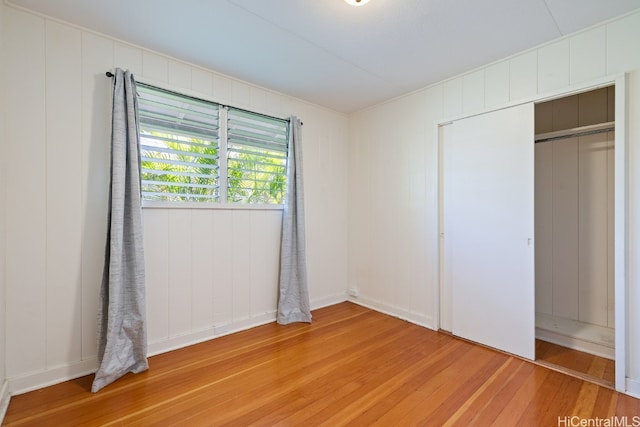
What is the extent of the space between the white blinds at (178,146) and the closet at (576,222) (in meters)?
3.09

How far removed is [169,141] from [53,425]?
195cm

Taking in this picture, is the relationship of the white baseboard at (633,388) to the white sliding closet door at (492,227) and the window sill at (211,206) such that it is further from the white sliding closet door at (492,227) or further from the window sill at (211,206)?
the window sill at (211,206)

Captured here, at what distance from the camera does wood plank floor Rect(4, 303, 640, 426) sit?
1.70 meters

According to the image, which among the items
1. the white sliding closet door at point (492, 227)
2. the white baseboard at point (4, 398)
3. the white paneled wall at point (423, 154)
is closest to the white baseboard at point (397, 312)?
the white paneled wall at point (423, 154)

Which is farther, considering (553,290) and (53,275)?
(553,290)

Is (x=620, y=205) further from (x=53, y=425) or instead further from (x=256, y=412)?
(x=53, y=425)

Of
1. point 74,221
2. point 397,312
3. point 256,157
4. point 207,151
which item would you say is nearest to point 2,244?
point 74,221

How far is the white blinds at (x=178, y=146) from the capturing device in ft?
7.82

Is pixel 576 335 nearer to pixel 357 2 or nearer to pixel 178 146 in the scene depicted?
pixel 357 2

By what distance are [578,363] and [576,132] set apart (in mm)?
1892

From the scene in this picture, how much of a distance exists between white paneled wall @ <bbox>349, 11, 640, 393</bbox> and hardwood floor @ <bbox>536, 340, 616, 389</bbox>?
235 millimetres

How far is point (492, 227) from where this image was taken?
8.38ft

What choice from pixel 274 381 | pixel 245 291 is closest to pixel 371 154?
pixel 245 291

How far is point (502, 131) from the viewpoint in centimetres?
249
